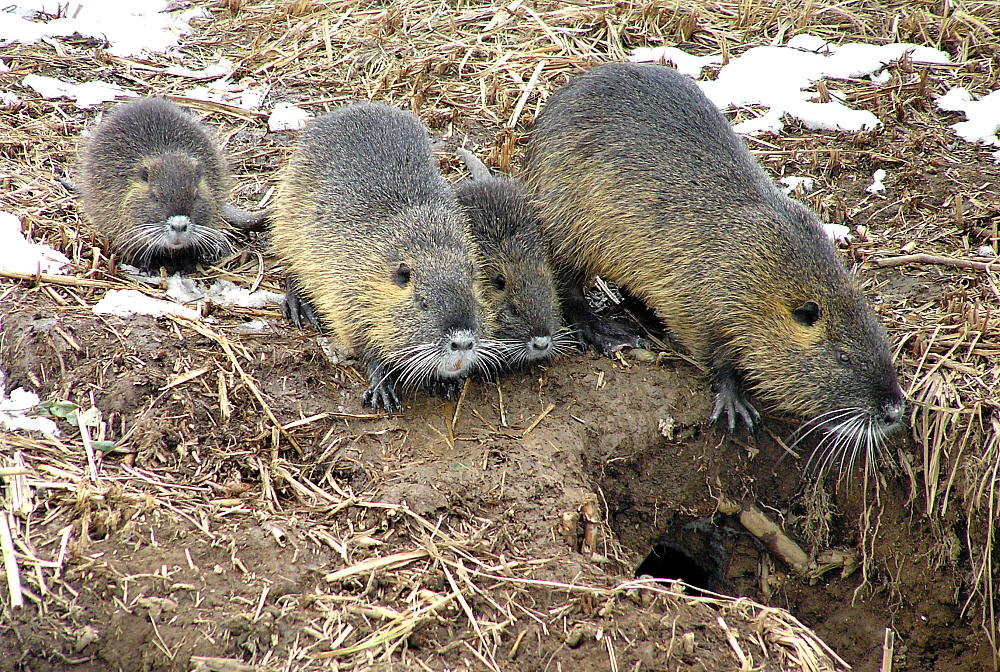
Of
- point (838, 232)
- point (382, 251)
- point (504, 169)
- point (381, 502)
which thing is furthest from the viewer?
point (504, 169)

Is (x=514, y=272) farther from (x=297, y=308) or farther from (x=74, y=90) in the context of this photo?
(x=74, y=90)

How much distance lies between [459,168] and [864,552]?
121 inches

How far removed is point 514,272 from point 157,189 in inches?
74.8

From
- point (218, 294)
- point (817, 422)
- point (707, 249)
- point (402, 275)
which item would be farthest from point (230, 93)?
point (817, 422)

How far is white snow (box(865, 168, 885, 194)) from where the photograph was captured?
529cm

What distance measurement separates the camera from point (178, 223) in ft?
15.0

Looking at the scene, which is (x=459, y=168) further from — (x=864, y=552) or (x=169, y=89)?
(x=864, y=552)

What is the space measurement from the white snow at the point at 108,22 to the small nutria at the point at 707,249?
10.8 feet

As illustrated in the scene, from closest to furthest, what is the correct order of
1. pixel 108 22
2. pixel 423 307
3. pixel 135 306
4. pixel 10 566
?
pixel 10 566 → pixel 423 307 → pixel 135 306 → pixel 108 22

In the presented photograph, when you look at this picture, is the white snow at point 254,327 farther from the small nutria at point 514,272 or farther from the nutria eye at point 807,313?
the nutria eye at point 807,313

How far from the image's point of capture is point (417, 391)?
13.8 feet

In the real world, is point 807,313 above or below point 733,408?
above

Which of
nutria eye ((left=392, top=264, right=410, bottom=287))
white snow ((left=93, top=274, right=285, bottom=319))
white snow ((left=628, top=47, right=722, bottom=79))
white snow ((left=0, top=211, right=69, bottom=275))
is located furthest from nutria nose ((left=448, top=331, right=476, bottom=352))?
white snow ((left=628, top=47, right=722, bottom=79))

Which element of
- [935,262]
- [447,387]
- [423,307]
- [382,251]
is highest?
[382,251]
